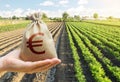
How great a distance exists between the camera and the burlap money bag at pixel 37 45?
121 cm

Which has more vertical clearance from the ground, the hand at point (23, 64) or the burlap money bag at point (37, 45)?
the burlap money bag at point (37, 45)

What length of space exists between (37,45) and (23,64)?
0.32 ft

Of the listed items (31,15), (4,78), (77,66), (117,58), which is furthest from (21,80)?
(31,15)

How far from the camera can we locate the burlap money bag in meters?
1.21

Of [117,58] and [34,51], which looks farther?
[117,58]

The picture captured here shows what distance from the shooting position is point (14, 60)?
3.96 ft

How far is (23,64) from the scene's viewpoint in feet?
3.89

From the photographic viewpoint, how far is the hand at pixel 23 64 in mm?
1179

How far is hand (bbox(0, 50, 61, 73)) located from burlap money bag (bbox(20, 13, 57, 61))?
0.03 meters

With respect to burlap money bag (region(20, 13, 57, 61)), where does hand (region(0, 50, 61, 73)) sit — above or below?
below

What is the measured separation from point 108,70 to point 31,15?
10.0 m

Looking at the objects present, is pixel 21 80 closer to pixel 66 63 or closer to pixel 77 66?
pixel 77 66

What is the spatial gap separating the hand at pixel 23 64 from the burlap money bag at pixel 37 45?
0.03 m

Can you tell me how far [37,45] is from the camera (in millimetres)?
1209
